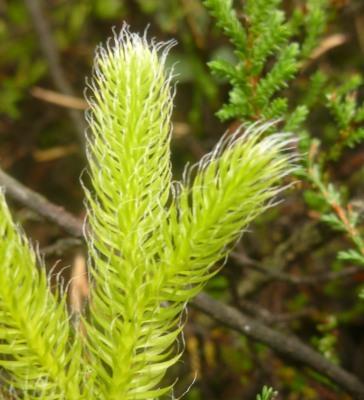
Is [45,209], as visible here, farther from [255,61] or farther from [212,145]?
[212,145]

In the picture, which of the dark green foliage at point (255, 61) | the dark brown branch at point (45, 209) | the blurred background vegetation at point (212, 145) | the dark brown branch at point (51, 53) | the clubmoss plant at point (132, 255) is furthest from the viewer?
the dark brown branch at point (51, 53)

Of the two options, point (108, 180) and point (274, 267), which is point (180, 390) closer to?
point (274, 267)

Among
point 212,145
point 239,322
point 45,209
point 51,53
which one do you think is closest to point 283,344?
point 239,322

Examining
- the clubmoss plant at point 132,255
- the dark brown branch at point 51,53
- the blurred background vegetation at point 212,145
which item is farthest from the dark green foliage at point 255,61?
the dark brown branch at point 51,53

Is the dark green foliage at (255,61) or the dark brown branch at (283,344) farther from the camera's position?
the dark brown branch at (283,344)

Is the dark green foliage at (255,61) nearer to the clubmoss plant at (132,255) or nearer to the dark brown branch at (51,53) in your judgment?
the clubmoss plant at (132,255)

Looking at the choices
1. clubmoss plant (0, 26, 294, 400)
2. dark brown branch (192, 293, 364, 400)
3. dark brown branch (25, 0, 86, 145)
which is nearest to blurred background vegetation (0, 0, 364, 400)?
dark brown branch (25, 0, 86, 145)

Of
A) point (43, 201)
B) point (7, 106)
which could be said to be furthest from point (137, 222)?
point (7, 106)
